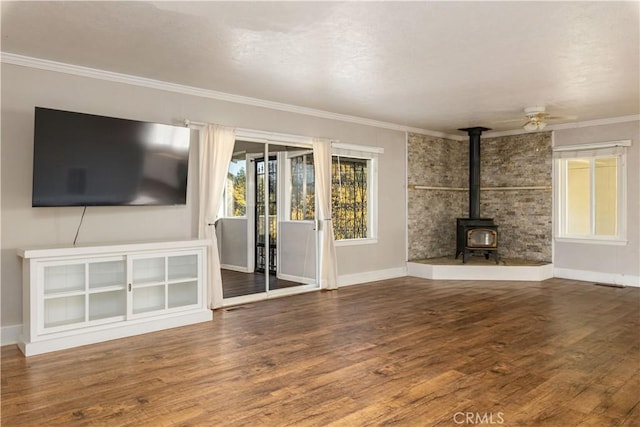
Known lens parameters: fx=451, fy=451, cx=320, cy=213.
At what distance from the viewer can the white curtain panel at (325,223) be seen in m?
6.69

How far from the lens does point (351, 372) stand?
342 centimetres

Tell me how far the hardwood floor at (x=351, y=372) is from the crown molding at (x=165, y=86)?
8.64 feet

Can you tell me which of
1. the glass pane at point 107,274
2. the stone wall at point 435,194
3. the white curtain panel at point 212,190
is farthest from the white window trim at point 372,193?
the glass pane at point 107,274

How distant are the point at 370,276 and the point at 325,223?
55.5 inches

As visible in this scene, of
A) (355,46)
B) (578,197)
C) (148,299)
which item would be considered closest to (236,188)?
(148,299)

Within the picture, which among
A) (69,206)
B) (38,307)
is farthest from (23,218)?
(38,307)

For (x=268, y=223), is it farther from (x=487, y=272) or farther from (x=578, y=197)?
(x=578, y=197)

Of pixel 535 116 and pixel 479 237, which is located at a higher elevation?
pixel 535 116

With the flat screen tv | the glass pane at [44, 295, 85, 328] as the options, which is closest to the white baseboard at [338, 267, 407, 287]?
the flat screen tv

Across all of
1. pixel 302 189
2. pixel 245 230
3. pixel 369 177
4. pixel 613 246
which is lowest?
pixel 613 246

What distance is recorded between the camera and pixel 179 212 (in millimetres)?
5273

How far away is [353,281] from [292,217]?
1.48 metres

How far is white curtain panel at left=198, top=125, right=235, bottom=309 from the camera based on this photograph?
5.36 meters

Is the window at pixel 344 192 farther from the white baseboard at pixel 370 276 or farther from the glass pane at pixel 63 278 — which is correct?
the glass pane at pixel 63 278
